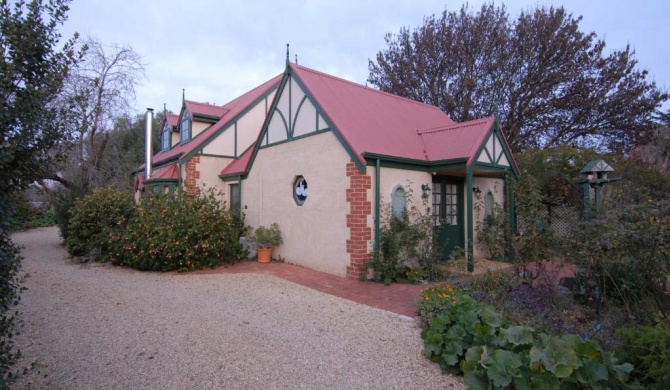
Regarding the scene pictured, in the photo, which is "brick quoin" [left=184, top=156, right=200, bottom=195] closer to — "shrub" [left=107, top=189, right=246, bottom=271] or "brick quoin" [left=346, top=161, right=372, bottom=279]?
"shrub" [left=107, top=189, right=246, bottom=271]

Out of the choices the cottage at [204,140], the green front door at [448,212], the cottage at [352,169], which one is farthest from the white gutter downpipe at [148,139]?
the green front door at [448,212]

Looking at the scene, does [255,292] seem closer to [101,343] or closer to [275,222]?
[101,343]

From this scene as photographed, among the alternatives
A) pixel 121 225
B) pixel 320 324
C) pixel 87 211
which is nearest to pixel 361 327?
pixel 320 324

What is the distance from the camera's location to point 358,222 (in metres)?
8.11

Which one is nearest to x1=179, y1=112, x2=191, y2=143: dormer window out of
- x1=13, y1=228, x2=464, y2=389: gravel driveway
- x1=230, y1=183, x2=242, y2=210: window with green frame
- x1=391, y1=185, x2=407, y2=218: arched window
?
x1=230, y1=183, x2=242, y2=210: window with green frame

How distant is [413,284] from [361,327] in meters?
2.80

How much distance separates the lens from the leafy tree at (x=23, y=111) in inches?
99.7

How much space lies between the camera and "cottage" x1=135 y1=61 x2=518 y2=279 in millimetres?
8352

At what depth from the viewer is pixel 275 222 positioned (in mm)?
10945

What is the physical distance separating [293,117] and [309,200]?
2435mm

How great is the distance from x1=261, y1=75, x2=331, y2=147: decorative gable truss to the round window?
1182 millimetres

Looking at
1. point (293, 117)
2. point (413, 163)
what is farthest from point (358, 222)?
point (293, 117)

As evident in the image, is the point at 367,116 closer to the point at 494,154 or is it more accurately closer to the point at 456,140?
the point at 456,140

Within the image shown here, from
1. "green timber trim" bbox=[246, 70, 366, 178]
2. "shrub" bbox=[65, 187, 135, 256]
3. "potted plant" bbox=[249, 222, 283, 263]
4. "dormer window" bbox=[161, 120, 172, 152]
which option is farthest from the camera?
"dormer window" bbox=[161, 120, 172, 152]
